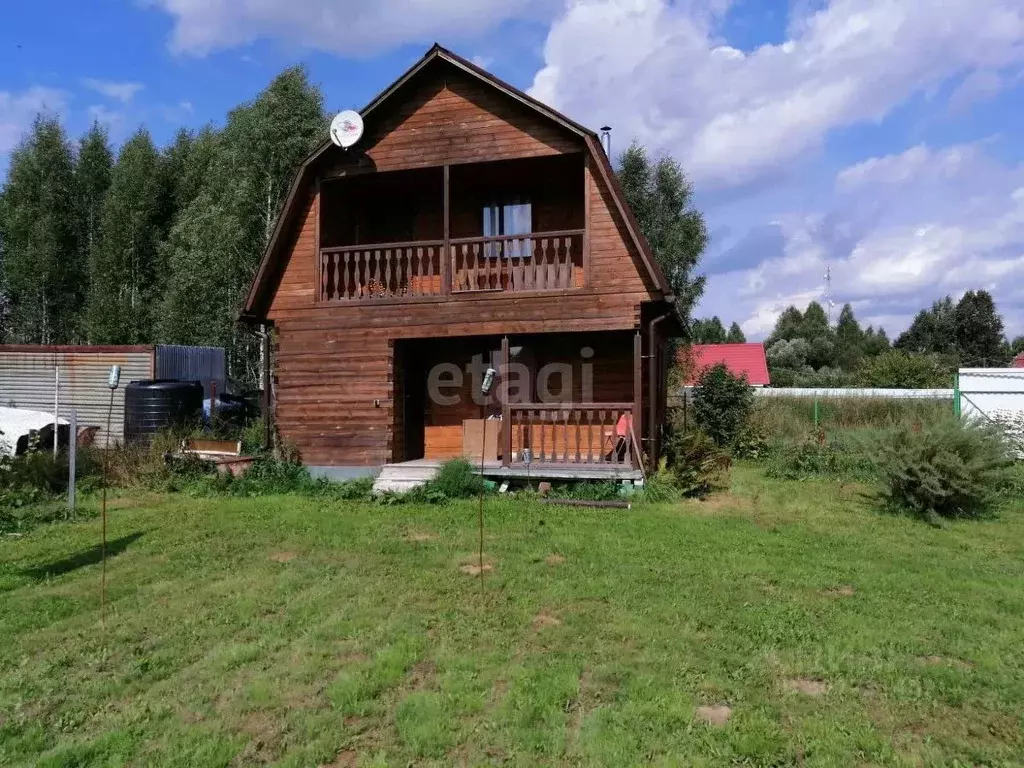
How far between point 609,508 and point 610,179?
5.14 meters

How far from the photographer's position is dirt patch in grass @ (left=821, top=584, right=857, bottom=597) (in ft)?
18.1

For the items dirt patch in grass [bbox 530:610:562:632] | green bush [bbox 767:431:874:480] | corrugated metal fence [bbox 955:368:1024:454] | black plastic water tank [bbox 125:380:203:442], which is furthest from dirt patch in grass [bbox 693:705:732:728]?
corrugated metal fence [bbox 955:368:1024:454]

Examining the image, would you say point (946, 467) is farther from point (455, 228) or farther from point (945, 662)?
point (455, 228)

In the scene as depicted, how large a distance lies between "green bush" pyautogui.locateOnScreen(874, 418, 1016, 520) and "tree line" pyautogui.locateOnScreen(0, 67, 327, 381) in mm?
21912

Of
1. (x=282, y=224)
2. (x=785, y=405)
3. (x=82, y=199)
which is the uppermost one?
(x=82, y=199)

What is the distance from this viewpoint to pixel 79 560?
657 centimetres

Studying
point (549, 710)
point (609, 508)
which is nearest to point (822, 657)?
point (549, 710)

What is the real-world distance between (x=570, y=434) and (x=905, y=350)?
95.7ft

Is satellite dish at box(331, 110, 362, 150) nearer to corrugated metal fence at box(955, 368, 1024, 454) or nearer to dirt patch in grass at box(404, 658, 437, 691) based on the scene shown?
dirt patch in grass at box(404, 658, 437, 691)

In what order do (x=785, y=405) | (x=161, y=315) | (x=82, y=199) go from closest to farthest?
1. (x=785, y=405)
2. (x=161, y=315)
3. (x=82, y=199)

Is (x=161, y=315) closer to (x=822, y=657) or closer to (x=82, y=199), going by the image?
(x=82, y=199)

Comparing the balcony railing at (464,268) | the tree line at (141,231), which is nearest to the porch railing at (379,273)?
the balcony railing at (464,268)

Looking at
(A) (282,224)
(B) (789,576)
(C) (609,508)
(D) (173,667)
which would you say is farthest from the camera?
(A) (282,224)

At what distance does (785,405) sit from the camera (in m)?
18.3
